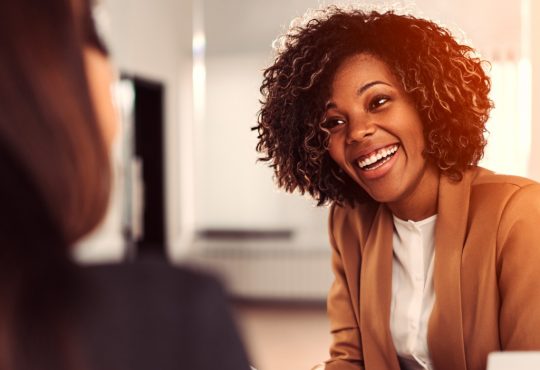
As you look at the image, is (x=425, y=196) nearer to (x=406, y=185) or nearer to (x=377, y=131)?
(x=406, y=185)

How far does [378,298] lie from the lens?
154cm

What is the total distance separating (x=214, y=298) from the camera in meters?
0.50

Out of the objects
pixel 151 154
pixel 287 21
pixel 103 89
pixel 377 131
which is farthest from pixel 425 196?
pixel 151 154

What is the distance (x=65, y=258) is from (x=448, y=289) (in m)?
1.07

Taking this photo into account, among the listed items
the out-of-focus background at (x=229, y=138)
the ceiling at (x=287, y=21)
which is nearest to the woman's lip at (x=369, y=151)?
the out-of-focus background at (x=229, y=138)

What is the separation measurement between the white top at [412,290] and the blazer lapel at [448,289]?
5 cm

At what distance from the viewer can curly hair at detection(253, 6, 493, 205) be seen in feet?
5.03

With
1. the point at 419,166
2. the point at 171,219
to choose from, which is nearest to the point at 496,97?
the point at 171,219

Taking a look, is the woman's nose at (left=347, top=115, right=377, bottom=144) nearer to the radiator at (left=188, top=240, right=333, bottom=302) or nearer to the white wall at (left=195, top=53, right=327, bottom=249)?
the radiator at (left=188, top=240, right=333, bottom=302)

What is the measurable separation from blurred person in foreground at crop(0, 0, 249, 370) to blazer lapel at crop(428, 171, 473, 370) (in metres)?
0.97

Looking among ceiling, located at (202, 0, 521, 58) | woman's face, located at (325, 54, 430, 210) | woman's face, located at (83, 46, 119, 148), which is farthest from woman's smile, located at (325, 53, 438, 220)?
ceiling, located at (202, 0, 521, 58)

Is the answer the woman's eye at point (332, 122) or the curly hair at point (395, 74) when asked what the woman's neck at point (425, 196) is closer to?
the curly hair at point (395, 74)

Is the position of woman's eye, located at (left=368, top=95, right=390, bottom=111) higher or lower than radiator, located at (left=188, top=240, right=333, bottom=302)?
higher

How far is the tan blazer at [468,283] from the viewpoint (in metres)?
1.34
